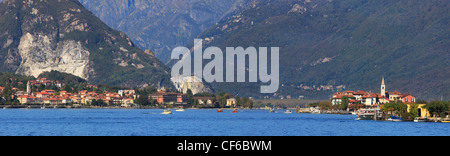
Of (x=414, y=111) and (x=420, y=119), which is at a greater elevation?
(x=414, y=111)

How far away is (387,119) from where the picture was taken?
561ft

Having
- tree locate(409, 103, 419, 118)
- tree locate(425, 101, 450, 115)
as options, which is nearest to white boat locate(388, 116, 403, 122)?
tree locate(409, 103, 419, 118)

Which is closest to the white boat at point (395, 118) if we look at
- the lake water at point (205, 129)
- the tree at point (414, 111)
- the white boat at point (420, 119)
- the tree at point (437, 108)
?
the tree at point (414, 111)

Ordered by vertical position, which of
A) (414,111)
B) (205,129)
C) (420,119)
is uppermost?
(414,111)

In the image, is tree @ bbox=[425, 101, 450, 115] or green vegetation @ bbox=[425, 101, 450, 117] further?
tree @ bbox=[425, 101, 450, 115]

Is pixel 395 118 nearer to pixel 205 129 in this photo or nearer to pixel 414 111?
pixel 414 111

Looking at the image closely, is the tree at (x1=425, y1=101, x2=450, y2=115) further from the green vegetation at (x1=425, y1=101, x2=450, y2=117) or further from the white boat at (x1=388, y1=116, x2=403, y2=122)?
the white boat at (x1=388, y1=116, x2=403, y2=122)

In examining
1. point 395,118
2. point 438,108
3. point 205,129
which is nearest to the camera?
point 205,129

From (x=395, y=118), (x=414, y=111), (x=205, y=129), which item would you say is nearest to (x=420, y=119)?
(x=414, y=111)
